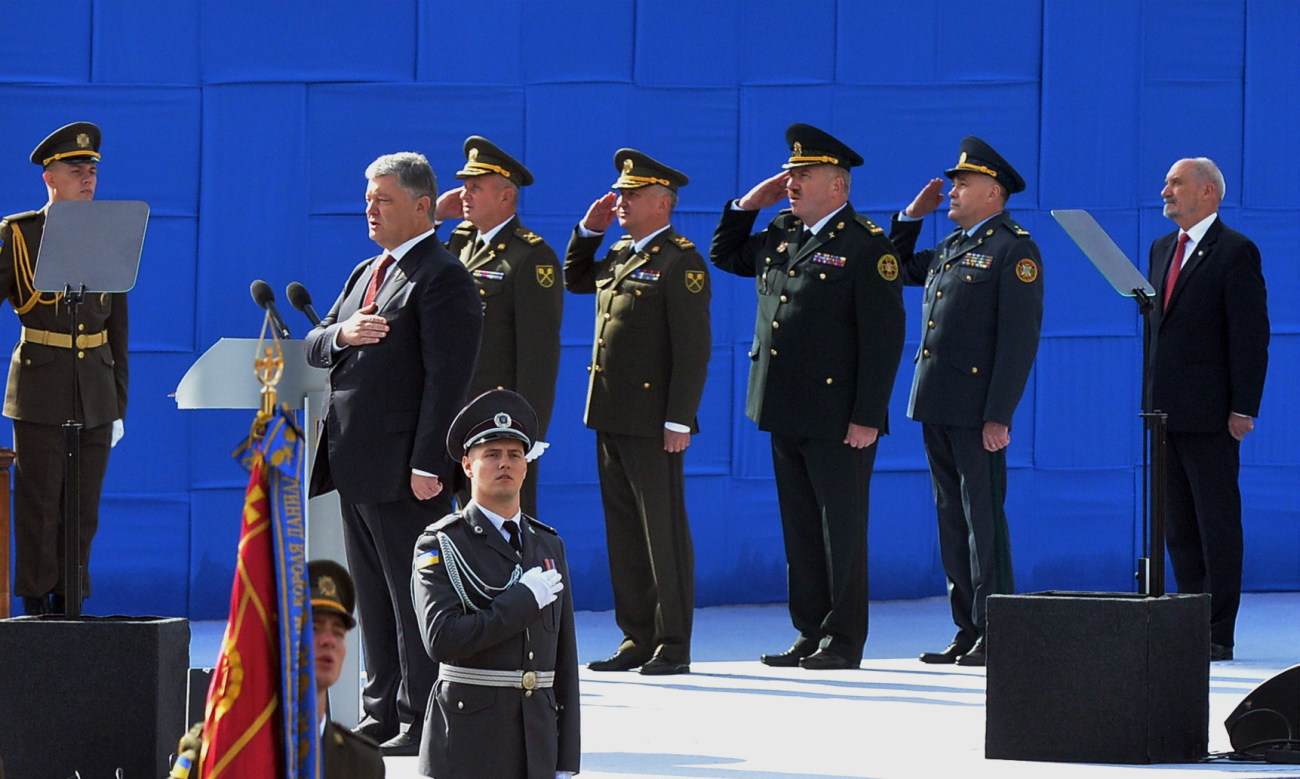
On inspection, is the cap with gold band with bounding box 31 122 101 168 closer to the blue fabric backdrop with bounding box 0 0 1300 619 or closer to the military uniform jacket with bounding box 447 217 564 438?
the blue fabric backdrop with bounding box 0 0 1300 619

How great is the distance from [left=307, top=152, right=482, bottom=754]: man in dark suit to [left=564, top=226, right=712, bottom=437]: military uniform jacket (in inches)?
59.6

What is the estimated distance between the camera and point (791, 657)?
655cm

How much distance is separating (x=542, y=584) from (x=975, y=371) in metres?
3.10

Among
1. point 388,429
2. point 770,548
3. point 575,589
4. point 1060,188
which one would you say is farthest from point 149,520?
point 1060,188

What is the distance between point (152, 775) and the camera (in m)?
4.21

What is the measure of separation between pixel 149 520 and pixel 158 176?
4.11ft

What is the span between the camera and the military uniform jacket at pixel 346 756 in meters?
2.98

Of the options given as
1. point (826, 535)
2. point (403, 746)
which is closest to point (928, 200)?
point (826, 535)

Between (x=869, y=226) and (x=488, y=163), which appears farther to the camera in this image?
(x=869, y=226)

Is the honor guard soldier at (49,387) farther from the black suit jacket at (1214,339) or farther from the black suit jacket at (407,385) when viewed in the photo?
the black suit jacket at (1214,339)

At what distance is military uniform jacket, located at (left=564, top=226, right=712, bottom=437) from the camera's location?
6344 millimetres

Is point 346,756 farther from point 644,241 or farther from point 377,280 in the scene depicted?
point 644,241

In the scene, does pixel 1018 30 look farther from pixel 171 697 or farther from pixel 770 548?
pixel 171 697

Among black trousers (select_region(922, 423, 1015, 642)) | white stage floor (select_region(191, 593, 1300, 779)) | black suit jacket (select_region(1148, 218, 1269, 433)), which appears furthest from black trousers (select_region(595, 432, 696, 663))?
black suit jacket (select_region(1148, 218, 1269, 433))
